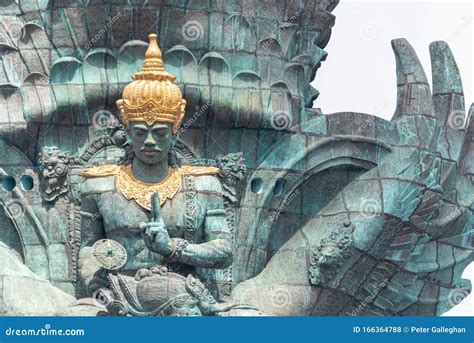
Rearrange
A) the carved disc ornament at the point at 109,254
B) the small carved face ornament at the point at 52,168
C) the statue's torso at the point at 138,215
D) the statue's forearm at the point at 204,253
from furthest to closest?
1. the small carved face ornament at the point at 52,168
2. the statue's torso at the point at 138,215
3. the carved disc ornament at the point at 109,254
4. the statue's forearm at the point at 204,253

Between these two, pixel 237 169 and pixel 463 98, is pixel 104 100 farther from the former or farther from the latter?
pixel 463 98

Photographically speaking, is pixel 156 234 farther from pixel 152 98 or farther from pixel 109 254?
pixel 152 98

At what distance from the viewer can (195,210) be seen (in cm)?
3772

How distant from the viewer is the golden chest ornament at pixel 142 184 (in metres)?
37.7

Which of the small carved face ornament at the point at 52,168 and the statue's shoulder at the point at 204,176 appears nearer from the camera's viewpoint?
the statue's shoulder at the point at 204,176

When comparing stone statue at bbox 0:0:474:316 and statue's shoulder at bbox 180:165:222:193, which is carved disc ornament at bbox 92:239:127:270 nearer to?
stone statue at bbox 0:0:474:316

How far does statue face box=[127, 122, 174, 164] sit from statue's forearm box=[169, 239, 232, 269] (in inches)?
41.0

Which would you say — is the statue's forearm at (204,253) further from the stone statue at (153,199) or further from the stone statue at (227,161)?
the stone statue at (227,161)

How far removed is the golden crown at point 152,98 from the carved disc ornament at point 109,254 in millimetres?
1384

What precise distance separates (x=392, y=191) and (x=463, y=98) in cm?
161

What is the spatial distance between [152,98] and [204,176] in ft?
4.15

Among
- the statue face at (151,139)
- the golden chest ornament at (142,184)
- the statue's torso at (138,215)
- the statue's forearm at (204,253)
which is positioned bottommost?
the statue's forearm at (204,253)

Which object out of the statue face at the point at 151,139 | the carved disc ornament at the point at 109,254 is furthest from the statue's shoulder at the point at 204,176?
the carved disc ornament at the point at 109,254

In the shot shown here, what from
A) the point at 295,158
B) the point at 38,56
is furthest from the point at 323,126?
the point at 38,56
